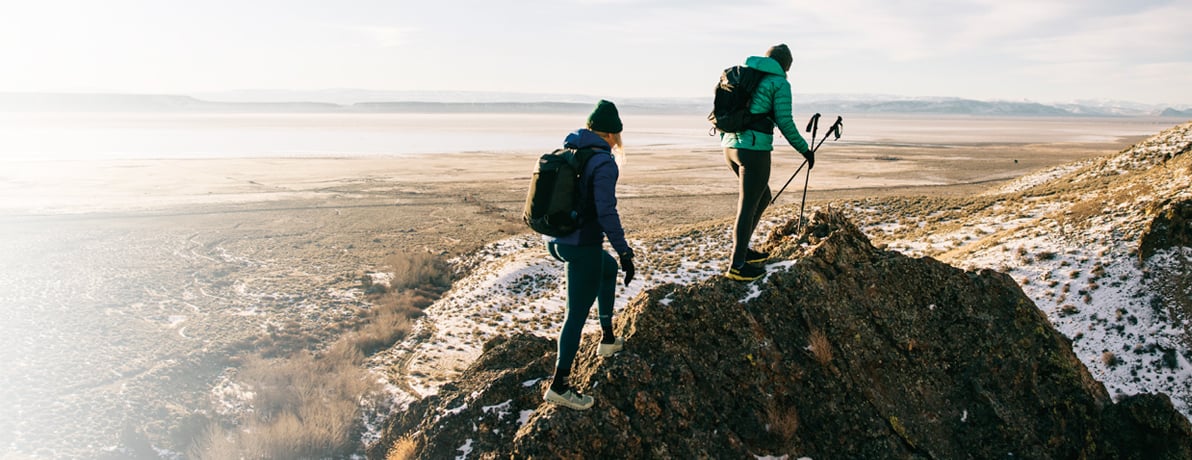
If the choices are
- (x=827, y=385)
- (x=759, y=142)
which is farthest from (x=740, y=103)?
(x=827, y=385)

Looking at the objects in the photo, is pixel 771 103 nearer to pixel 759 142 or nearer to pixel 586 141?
pixel 759 142

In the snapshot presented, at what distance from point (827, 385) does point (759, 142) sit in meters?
2.20

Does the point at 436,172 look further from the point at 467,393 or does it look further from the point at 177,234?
the point at 467,393

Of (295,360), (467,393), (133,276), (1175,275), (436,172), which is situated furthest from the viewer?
(436,172)

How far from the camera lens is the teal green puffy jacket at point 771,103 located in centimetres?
552

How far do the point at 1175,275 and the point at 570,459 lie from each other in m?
9.33

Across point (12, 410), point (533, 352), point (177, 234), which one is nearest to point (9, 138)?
point (177, 234)

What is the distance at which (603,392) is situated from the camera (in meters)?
5.28

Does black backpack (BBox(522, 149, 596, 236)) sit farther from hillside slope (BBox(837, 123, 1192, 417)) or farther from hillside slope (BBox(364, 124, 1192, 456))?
hillside slope (BBox(837, 123, 1192, 417))

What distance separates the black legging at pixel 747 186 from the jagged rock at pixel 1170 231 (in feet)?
24.5

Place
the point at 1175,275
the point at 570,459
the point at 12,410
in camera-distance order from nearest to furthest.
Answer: the point at 570,459, the point at 1175,275, the point at 12,410

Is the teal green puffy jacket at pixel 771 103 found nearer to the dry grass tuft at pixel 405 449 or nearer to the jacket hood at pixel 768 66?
the jacket hood at pixel 768 66

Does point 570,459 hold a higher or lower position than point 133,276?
higher

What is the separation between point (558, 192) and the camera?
453 centimetres
